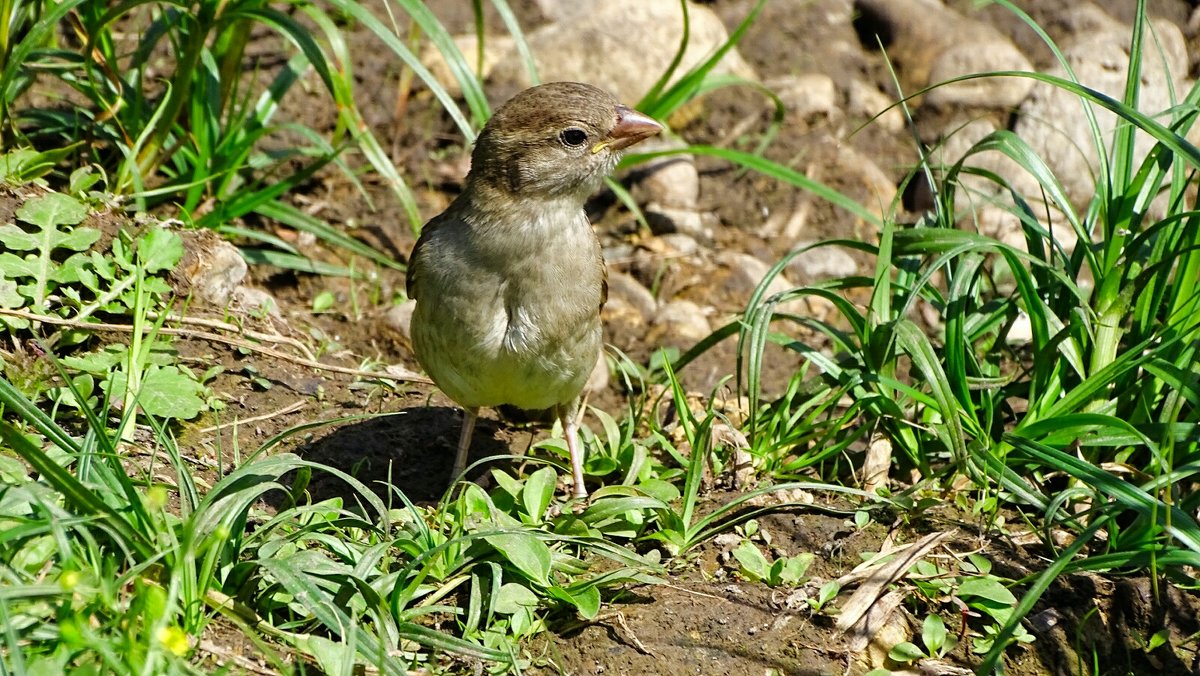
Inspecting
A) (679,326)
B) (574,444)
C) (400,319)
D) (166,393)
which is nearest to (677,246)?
(679,326)

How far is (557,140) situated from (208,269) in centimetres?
174

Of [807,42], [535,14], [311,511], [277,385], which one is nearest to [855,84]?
[807,42]

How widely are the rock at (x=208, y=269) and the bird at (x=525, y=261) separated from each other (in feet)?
3.52

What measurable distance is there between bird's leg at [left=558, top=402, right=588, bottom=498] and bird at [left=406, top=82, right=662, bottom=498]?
2 cm

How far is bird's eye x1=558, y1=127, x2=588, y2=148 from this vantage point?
464cm

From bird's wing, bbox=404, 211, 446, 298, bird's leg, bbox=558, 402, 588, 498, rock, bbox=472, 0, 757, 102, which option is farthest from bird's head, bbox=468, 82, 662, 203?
rock, bbox=472, 0, 757, 102

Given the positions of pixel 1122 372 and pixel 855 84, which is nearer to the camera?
pixel 1122 372

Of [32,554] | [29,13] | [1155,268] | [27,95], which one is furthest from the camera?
[27,95]

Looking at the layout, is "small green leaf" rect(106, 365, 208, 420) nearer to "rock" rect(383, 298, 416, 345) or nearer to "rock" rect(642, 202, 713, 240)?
"rock" rect(383, 298, 416, 345)

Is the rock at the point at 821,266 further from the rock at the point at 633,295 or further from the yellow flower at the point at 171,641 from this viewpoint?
the yellow flower at the point at 171,641

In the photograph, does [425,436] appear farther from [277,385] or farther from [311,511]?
[311,511]

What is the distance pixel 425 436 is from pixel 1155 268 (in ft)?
9.62

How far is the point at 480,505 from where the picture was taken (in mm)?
4301

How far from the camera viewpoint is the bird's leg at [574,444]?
482 cm
